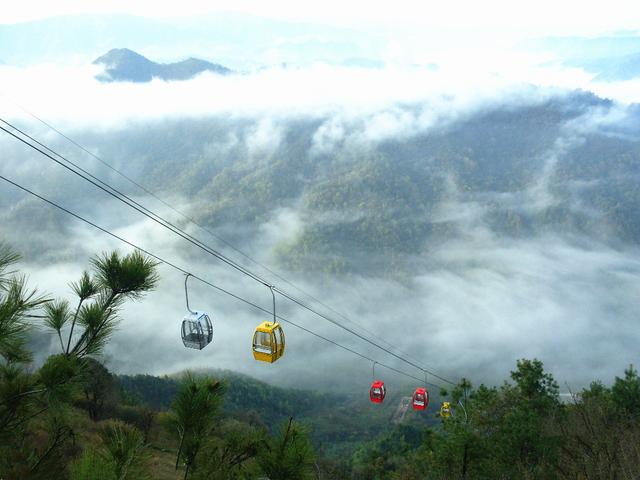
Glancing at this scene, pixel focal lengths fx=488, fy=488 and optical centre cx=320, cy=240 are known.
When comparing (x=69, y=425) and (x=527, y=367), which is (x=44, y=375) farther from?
(x=527, y=367)

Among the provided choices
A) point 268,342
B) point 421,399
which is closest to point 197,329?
point 268,342

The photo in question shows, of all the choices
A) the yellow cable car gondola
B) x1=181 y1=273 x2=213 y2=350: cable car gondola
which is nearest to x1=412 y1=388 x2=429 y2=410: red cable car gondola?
the yellow cable car gondola

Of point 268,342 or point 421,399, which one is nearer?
point 268,342

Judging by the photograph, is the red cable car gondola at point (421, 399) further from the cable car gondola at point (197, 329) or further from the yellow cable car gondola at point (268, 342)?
the cable car gondola at point (197, 329)

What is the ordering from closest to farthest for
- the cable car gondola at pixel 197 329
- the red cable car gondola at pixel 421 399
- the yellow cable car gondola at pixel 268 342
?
the cable car gondola at pixel 197 329 → the yellow cable car gondola at pixel 268 342 → the red cable car gondola at pixel 421 399

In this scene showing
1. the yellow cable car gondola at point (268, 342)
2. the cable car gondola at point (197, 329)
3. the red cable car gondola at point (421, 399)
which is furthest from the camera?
the red cable car gondola at point (421, 399)

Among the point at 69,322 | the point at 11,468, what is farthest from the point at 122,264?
the point at 11,468

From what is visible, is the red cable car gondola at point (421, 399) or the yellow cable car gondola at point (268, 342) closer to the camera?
the yellow cable car gondola at point (268, 342)

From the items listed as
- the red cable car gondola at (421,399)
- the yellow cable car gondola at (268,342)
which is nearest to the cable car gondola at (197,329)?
the yellow cable car gondola at (268,342)

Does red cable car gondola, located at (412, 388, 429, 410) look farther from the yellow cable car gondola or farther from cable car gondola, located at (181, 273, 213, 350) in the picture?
cable car gondola, located at (181, 273, 213, 350)

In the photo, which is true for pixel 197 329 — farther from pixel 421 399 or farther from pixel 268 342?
pixel 421 399
